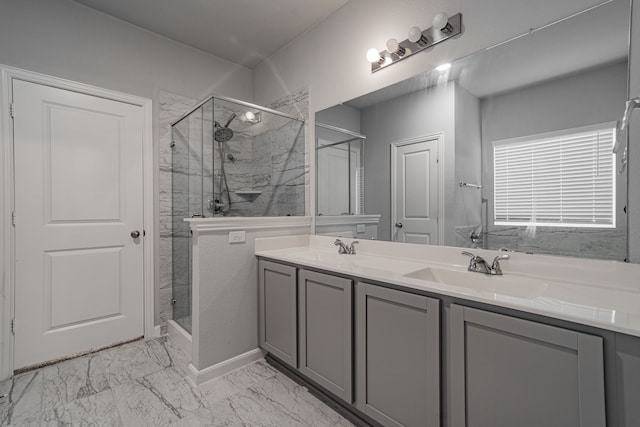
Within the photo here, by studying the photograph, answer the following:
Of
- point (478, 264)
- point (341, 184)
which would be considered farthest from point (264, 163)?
point (478, 264)

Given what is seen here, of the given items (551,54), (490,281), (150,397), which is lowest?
(150,397)

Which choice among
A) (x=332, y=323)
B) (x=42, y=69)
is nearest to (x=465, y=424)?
(x=332, y=323)

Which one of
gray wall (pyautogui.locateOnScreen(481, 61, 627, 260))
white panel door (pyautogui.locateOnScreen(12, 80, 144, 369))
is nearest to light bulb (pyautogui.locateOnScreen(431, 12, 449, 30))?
gray wall (pyautogui.locateOnScreen(481, 61, 627, 260))

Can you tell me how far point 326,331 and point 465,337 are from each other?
787mm

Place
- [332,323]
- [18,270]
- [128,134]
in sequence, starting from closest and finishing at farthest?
1. [332,323]
2. [18,270]
3. [128,134]

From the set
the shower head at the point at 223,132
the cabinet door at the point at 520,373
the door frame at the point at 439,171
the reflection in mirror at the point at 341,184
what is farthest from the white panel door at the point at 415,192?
the shower head at the point at 223,132

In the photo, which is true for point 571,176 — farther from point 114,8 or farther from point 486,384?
point 114,8

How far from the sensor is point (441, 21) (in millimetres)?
1608

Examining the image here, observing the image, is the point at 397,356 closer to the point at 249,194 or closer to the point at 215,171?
the point at 249,194

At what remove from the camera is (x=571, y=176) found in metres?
1.26

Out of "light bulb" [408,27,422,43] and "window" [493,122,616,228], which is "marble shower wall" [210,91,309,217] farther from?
"window" [493,122,616,228]

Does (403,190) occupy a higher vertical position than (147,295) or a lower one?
higher

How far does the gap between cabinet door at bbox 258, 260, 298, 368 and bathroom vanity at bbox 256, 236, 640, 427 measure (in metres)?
0.01

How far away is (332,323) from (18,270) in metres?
2.28
